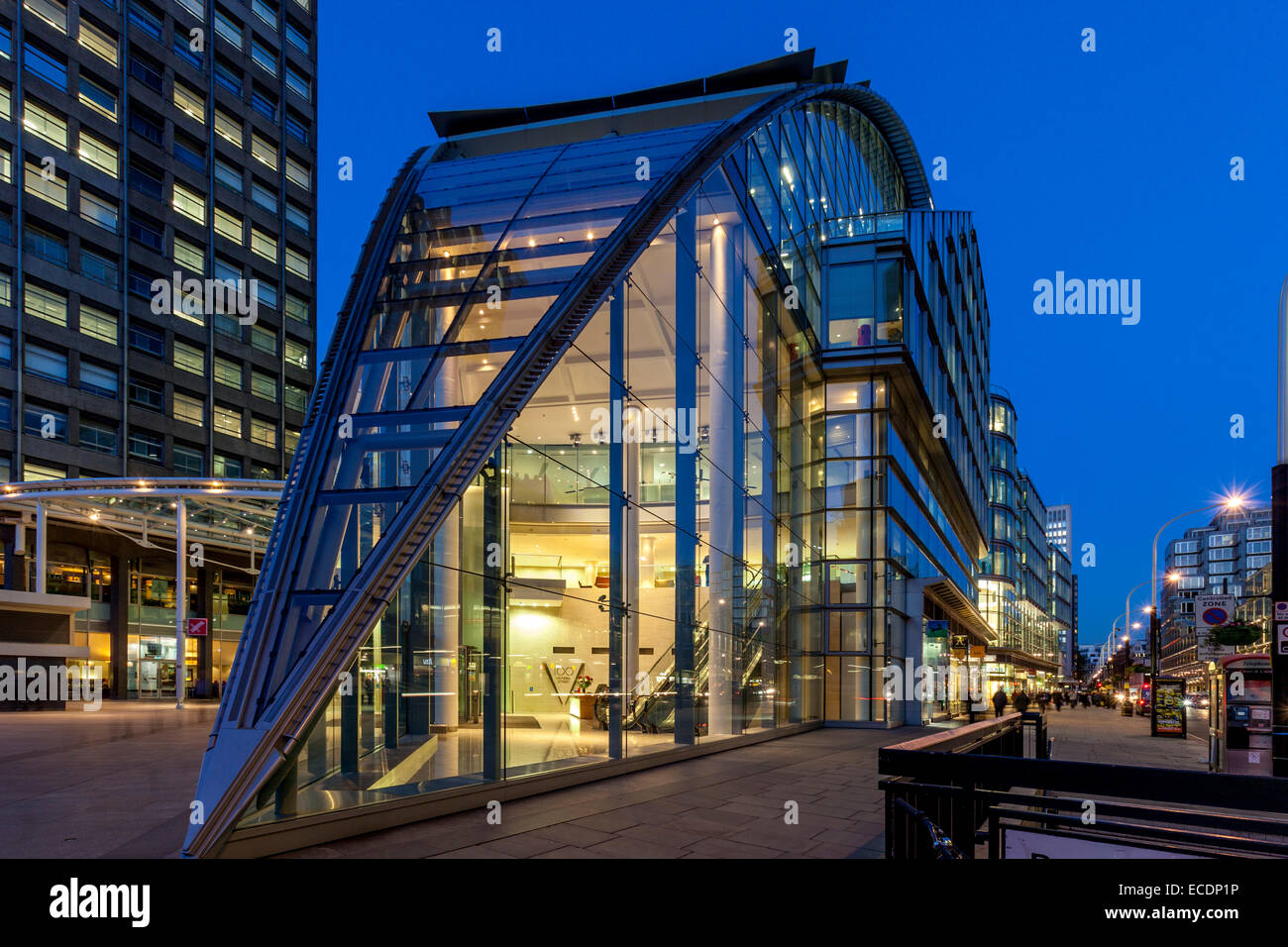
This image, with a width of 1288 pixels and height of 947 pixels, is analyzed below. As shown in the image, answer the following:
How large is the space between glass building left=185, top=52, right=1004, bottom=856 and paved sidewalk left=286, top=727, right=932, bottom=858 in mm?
589

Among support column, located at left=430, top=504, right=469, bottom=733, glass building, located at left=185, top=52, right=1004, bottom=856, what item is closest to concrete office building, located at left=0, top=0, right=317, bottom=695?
glass building, located at left=185, top=52, right=1004, bottom=856

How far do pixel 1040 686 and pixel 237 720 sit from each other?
138 m

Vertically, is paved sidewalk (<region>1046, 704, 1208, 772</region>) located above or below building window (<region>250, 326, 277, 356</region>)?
below

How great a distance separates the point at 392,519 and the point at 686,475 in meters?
9.57

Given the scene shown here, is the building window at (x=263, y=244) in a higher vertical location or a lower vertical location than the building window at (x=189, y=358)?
higher

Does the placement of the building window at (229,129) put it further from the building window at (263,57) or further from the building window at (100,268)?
the building window at (100,268)

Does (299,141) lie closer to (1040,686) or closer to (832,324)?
(832,324)

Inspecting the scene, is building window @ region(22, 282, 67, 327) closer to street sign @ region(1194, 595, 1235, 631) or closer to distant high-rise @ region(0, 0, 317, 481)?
distant high-rise @ region(0, 0, 317, 481)

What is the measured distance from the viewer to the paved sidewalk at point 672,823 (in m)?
8.95

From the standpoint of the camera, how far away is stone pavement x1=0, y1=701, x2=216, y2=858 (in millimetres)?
8711

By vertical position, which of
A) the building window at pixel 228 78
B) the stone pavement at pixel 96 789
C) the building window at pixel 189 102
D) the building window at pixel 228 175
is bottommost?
the stone pavement at pixel 96 789

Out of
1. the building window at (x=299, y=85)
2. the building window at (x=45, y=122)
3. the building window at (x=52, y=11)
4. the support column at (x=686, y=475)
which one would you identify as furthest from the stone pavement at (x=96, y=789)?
the building window at (x=299, y=85)

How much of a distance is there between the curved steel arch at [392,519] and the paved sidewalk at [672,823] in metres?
0.97

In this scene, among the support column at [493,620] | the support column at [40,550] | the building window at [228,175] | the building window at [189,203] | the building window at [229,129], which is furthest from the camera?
the building window at [229,129]
